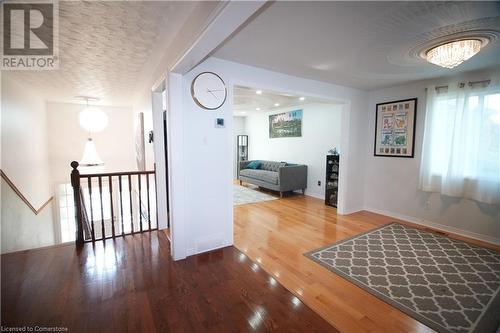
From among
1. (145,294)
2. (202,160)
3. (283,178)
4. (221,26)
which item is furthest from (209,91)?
(283,178)

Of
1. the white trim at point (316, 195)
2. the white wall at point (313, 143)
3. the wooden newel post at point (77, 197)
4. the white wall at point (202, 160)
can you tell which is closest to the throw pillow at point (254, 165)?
the white wall at point (313, 143)

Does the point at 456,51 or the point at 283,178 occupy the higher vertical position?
the point at 456,51

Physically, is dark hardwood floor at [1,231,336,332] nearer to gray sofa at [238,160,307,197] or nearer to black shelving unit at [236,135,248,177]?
gray sofa at [238,160,307,197]

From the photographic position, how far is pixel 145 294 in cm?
192

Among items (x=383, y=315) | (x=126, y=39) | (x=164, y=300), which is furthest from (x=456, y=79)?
(x=164, y=300)

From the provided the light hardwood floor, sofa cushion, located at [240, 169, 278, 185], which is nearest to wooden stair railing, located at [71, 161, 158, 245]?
the light hardwood floor

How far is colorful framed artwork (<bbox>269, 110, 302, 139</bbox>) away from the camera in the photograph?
19.8 feet

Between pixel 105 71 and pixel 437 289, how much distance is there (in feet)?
15.0

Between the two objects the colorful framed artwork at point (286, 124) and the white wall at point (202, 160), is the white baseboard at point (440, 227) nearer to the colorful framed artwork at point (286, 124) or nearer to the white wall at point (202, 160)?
the colorful framed artwork at point (286, 124)

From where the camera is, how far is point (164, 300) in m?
1.84

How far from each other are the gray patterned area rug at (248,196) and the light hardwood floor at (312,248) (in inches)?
12.7

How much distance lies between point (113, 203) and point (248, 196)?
376 cm

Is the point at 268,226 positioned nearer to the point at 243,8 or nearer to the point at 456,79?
the point at 243,8

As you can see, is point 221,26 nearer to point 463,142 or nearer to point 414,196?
point 463,142
